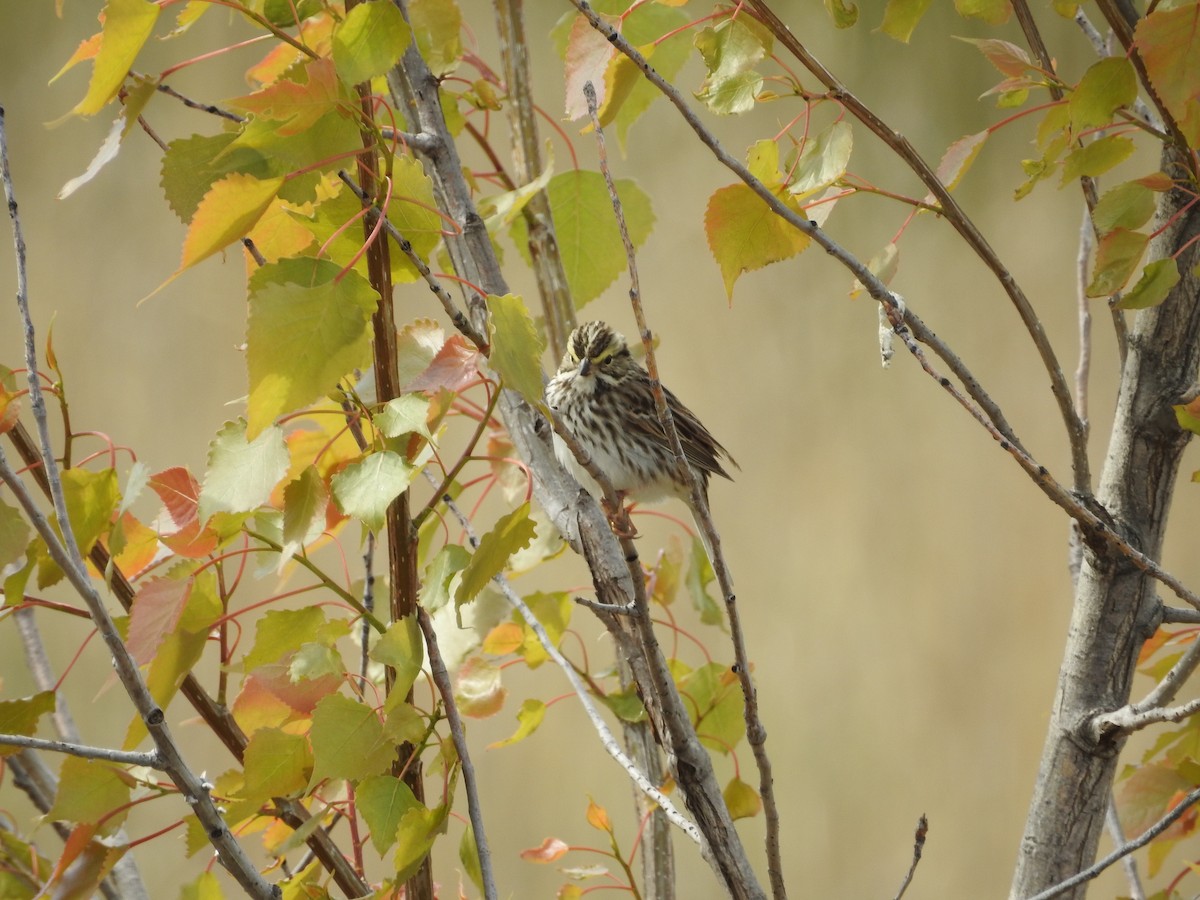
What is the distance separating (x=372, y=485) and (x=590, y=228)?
55 centimetres

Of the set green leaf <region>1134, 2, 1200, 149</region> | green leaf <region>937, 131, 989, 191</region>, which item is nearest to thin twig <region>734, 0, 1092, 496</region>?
green leaf <region>937, 131, 989, 191</region>

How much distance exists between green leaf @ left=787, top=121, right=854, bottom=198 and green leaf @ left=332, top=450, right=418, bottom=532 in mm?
266

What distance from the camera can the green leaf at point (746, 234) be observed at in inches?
24.4

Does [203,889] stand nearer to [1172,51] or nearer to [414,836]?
[414,836]

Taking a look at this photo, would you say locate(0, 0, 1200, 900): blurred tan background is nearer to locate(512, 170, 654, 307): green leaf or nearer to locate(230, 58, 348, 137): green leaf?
locate(512, 170, 654, 307): green leaf

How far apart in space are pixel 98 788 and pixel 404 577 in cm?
19

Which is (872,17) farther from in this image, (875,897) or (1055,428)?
(875,897)

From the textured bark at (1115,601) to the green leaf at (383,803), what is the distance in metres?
0.44

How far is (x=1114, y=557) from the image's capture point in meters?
0.70

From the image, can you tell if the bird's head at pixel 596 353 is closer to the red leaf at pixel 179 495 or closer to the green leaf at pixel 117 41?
the red leaf at pixel 179 495

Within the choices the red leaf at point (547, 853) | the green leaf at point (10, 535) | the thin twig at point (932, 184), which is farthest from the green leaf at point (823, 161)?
the red leaf at point (547, 853)

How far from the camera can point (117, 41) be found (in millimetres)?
473

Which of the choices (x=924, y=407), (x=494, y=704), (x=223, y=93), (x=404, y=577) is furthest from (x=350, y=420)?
(x=223, y=93)

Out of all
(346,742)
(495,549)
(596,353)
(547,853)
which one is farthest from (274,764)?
(596,353)
